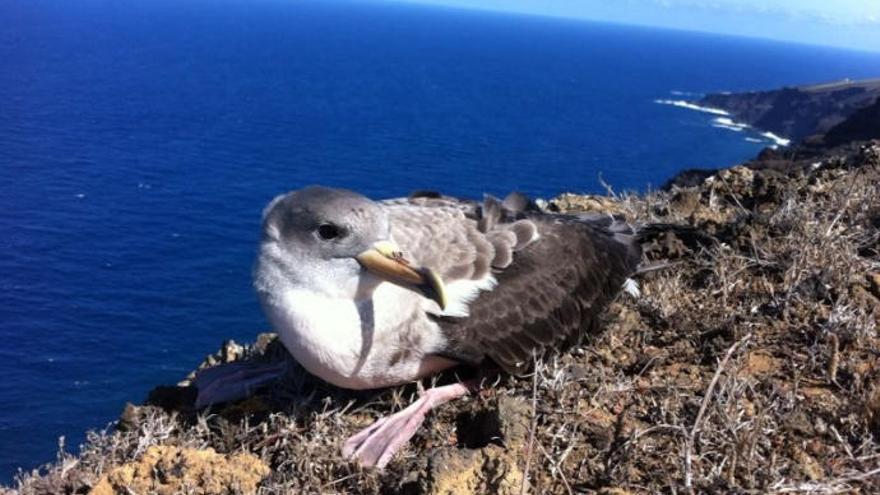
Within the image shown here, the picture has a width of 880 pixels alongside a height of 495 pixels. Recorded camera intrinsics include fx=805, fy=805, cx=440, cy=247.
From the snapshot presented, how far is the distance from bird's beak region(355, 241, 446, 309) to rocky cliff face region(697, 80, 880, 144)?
84348 mm

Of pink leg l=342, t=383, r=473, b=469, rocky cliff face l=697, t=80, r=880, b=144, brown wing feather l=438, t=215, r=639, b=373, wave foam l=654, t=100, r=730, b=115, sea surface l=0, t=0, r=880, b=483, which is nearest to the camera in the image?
pink leg l=342, t=383, r=473, b=469

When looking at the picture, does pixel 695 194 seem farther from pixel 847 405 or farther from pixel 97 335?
pixel 97 335

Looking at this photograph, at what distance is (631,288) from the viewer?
6137 millimetres

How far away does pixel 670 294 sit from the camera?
5.85m

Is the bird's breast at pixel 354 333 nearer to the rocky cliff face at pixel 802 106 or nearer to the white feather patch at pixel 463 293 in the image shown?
the white feather patch at pixel 463 293

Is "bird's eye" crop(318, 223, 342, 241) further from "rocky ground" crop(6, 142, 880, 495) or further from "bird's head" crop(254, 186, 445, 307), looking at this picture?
"rocky ground" crop(6, 142, 880, 495)

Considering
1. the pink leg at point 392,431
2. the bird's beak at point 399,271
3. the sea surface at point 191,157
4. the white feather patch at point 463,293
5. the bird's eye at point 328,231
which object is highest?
the bird's eye at point 328,231

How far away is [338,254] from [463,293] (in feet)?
2.89

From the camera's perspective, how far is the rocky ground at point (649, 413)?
3.97 m

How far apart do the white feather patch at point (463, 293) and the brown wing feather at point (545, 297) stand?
0.14 ft

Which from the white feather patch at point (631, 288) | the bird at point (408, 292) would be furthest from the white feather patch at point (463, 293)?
the white feather patch at point (631, 288)

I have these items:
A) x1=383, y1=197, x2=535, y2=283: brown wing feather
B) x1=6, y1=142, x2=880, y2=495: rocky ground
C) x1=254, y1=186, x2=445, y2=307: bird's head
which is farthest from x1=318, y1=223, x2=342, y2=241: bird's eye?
x1=6, y1=142, x2=880, y2=495: rocky ground

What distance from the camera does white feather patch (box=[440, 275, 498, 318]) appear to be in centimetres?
488

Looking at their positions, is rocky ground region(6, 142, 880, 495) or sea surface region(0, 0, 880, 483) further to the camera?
sea surface region(0, 0, 880, 483)
